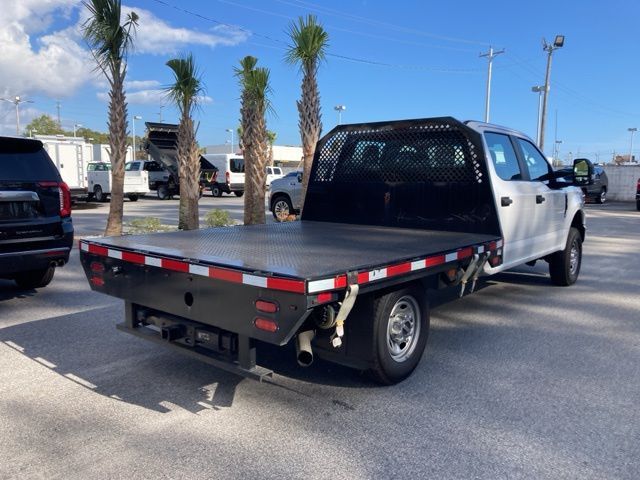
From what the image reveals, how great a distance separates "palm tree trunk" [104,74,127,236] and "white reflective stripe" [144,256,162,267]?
26.4 feet

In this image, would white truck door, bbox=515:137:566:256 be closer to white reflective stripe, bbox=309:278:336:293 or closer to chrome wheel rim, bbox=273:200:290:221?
white reflective stripe, bbox=309:278:336:293

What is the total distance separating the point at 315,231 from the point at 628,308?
4.00 meters

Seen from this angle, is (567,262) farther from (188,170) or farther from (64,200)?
(188,170)

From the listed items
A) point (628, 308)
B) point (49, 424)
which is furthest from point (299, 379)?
point (628, 308)

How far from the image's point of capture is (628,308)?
6535mm

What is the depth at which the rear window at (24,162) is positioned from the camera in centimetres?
586

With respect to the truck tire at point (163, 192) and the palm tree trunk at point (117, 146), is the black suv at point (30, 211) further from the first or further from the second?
the truck tire at point (163, 192)

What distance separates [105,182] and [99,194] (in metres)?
0.94

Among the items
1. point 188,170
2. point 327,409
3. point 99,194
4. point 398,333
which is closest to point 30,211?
point 327,409

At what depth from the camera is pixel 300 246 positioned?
4.38m

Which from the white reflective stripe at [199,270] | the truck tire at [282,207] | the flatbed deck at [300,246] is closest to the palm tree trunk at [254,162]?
the truck tire at [282,207]

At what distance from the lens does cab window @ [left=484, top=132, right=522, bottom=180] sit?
5633mm

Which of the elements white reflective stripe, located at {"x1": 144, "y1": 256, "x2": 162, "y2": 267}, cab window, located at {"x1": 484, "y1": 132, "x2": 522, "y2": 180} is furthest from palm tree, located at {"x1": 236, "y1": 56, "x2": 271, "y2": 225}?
white reflective stripe, located at {"x1": 144, "y1": 256, "x2": 162, "y2": 267}

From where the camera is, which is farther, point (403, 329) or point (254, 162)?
point (254, 162)
